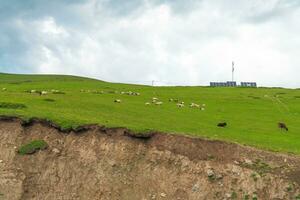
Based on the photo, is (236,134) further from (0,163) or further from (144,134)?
(0,163)

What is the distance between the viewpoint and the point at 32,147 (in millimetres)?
39000

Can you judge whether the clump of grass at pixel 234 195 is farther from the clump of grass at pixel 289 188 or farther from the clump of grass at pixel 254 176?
the clump of grass at pixel 289 188

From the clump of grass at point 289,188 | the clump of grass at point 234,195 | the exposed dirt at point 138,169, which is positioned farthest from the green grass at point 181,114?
the clump of grass at point 234,195

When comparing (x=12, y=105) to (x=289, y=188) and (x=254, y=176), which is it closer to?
(x=254, y=176)

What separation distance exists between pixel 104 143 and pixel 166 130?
4.29m

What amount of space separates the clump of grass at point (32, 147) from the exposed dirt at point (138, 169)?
13.3 inches

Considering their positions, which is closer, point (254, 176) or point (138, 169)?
point (254, 176)

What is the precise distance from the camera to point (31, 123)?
135ft

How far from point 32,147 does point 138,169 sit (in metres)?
7.59

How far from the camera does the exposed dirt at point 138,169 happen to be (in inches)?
1341

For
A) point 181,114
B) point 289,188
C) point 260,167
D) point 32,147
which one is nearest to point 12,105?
point 32,147

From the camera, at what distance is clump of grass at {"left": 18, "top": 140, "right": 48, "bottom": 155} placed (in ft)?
127

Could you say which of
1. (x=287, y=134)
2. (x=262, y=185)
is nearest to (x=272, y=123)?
(x=287, y=134)

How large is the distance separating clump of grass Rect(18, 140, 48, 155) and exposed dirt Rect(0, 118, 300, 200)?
0.34 m
